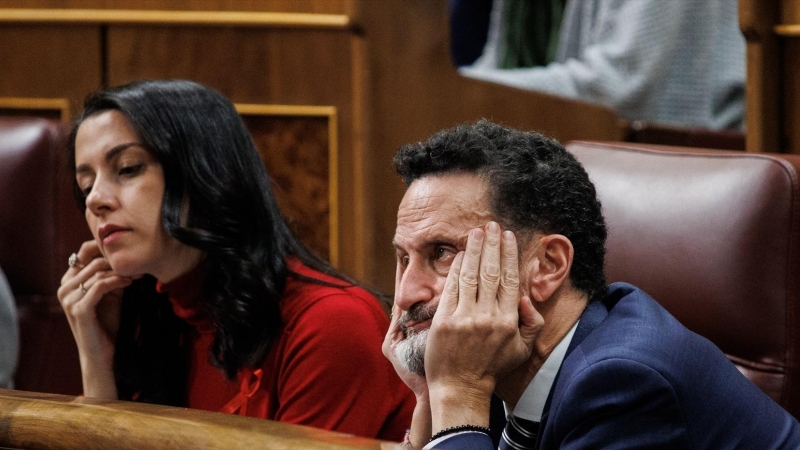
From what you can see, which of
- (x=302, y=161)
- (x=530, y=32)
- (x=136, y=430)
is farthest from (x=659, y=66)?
(x=136, y=430)

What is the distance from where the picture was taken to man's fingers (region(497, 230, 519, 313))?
4.12ft

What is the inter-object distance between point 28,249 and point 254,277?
82cm

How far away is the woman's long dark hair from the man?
0.41 metres

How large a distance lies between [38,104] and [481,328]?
1.85m

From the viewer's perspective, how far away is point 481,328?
4.09 feet

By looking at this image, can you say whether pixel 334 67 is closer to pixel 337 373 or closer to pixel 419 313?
pixel 337 373

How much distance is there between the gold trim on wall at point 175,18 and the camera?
101 inches

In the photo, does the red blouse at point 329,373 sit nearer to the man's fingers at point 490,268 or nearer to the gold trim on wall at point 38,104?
the man's fingers at point 490,268

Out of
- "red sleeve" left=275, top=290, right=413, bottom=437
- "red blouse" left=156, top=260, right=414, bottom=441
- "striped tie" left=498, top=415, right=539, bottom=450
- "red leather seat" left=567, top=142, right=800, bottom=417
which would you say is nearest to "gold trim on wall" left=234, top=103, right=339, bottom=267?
"red blouse" left=156, top=260, right=414, bottom=441

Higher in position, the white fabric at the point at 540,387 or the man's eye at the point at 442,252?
the man's eye at the point at 442,252

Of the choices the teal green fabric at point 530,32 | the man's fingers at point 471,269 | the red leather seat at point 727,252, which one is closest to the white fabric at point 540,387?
the man's fingers at point 471,269

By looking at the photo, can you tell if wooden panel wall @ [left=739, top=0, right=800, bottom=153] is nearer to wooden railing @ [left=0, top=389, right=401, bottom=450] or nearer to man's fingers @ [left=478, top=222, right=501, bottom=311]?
man's fingers @ [left=478, top=222, right=501, bottom=311]

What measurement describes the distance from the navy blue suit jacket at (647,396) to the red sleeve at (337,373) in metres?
0.42

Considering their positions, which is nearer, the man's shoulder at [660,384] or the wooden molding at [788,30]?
the man's shoulder at [660,384]
